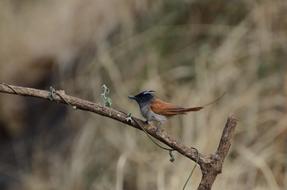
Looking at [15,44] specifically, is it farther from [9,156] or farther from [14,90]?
[14,90]

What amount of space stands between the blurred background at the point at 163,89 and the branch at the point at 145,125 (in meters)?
1.83

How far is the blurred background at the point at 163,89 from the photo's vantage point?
4707 mm

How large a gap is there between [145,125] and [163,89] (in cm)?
336

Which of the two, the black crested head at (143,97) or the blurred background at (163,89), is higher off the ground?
the blurred background at (163,89)

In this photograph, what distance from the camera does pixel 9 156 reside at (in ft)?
22.9

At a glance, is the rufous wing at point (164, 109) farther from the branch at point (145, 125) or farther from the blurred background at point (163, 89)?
the blurred background at point (163, 89)

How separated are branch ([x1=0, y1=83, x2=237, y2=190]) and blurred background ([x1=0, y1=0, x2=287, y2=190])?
1828 mm

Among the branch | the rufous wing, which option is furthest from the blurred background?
the rufous wing

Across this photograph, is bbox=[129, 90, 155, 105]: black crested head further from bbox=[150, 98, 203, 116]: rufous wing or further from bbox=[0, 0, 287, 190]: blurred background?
bbox=[0, 0, 287, 190]: blurred background

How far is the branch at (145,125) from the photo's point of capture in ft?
6.50

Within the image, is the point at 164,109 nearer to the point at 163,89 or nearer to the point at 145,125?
the point at 145,125

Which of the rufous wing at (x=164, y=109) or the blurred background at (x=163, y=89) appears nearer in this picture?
the rufous wing at (x=164, y=109)

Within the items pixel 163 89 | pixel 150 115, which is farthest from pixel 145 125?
pixel 163 89

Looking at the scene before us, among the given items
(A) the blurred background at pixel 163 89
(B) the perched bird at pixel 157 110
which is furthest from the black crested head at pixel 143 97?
(A) the blurred background at pixel 163 89
